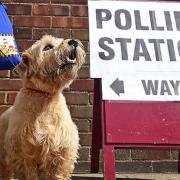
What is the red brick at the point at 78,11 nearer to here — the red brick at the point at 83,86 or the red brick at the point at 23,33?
the red brick at the point at 23,33

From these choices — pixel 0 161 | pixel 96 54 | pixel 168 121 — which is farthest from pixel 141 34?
pixel 0 161

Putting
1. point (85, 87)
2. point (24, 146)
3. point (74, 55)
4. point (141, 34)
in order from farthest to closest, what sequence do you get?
point (85, 87), point (141, 34), point (74, 55), point (24, 146)

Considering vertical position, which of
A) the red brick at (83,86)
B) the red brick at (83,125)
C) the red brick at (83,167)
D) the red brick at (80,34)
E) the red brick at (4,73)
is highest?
the red brick at (80,34)

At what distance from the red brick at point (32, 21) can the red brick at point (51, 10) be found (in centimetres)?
5

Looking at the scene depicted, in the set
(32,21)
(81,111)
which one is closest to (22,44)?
(32,21)

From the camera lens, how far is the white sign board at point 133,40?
3.44 metres

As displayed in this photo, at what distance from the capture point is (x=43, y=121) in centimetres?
320

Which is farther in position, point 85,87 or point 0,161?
point 85,87

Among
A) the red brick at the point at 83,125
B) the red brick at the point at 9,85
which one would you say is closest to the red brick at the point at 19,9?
the red brick at the point at 9,85

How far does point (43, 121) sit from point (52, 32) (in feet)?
5.13

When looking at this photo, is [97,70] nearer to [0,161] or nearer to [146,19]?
[146,19]

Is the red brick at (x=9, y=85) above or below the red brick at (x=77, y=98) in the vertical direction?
above

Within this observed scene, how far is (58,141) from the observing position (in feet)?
10.4

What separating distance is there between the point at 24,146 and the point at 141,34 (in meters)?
1.28
